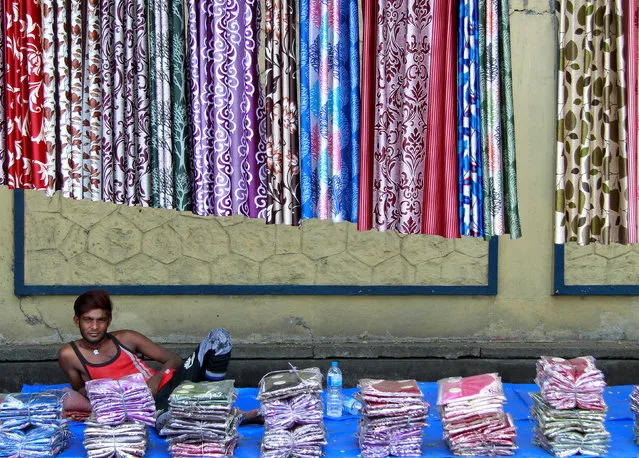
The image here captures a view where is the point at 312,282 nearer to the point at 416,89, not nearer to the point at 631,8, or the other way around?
the point at 416,89

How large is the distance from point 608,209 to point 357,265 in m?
2.37

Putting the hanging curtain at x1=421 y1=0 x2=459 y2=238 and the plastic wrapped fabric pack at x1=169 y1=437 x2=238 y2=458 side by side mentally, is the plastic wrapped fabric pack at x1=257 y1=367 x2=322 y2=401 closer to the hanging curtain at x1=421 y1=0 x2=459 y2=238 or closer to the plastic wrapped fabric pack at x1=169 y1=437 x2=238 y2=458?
the plastic wrapped fabric pack at x1=169 y1=437 x2=238 y2=458

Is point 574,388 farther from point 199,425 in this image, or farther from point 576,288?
point 576,288

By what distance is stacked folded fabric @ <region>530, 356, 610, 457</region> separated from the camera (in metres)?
4.05

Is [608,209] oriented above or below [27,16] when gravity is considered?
below

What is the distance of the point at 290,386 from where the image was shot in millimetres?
4062

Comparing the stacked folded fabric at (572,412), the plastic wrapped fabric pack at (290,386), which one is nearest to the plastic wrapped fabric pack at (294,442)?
the plastic wrapped fabric pack at (290,386)

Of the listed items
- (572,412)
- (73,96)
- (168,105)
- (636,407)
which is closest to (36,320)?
(73,96)

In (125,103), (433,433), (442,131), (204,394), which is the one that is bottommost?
(433,433)

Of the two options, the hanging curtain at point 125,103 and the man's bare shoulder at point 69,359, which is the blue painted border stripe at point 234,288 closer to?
the man's bare shoulder at point 69,359

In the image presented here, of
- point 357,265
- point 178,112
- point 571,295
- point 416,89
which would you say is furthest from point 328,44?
point 571,295

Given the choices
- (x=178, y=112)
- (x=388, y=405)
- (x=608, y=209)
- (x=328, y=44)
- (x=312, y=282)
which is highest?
(x=328, y=44)

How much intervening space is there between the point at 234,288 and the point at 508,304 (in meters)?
Answer: 1.85

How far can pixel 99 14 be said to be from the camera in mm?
3906
